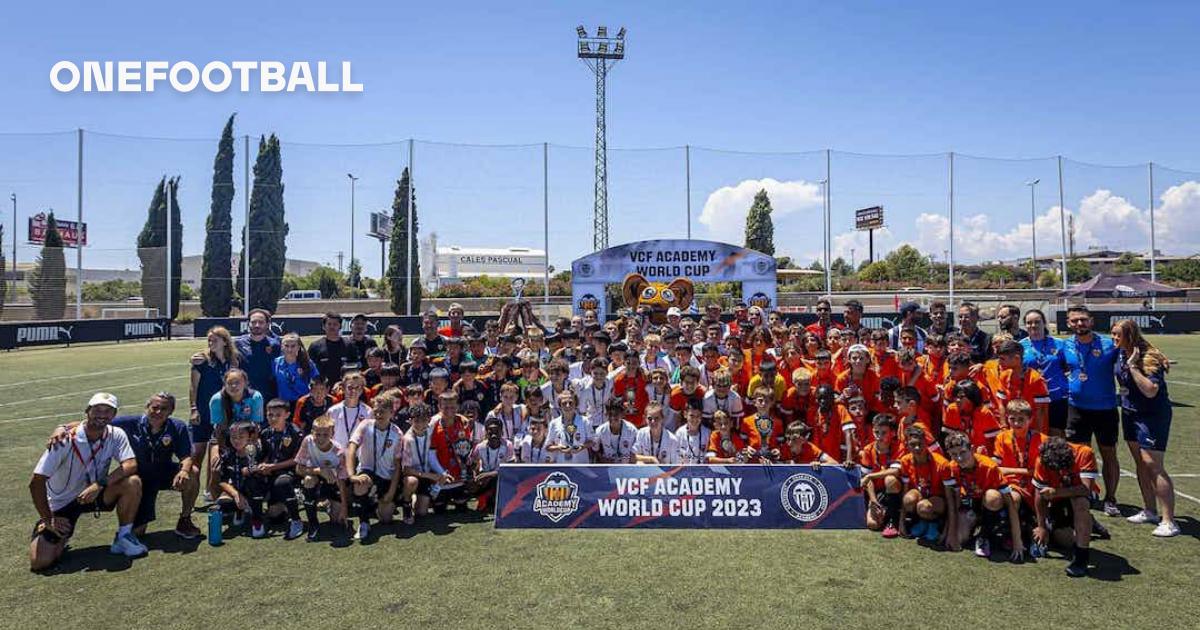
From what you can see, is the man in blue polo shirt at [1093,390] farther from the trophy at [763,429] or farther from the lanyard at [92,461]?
the lanyard at [92,461]

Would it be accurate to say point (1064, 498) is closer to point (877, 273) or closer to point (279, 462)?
point (279, 462)

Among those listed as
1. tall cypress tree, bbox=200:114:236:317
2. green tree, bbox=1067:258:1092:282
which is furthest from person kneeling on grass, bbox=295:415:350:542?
green tree, bbox=1067:258:1092:282

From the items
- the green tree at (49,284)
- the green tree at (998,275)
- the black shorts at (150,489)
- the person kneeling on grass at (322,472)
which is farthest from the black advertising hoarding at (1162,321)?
the green tree at (49,284)

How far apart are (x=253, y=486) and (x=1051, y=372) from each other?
7.55 m

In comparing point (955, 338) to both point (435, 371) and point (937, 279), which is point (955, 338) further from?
point (937, 279)

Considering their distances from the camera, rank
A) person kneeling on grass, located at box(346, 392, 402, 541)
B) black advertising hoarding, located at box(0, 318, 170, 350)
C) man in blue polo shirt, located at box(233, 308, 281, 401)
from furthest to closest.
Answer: black advertising hoarding, located at box(0, 318, 170, 350) < man in blue polo shirt, located at box(233, 308, 281, 401) < person kneeling on grass, located at box(346, 392, 402, 541)

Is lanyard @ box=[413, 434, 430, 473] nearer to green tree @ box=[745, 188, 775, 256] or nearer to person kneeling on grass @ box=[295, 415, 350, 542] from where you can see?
person kneeling on grass @ box=[295, 415, 350, 542]

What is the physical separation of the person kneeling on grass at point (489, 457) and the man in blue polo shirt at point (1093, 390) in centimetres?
542

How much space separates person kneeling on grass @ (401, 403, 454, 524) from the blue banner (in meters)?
0.79

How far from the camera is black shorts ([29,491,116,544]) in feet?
17.6

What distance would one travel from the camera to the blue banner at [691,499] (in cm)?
606

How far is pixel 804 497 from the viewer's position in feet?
19.9

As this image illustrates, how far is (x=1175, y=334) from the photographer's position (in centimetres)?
2788

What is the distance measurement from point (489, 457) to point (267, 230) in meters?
34.5
